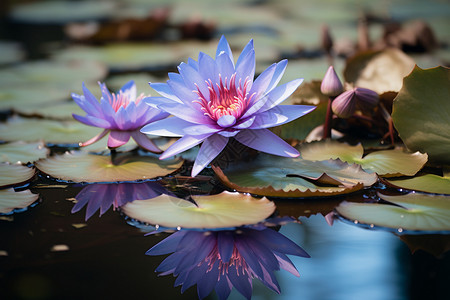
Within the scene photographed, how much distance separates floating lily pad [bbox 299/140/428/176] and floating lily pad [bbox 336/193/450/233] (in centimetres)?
14

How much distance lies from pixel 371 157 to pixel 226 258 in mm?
674

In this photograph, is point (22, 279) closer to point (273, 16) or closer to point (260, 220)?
Result: point (260, 220)

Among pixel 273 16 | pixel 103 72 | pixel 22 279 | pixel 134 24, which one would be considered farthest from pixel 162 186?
pixel 273 16

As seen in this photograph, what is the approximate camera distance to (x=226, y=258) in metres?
1.03

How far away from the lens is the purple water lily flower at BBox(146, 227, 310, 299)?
37.4 inches

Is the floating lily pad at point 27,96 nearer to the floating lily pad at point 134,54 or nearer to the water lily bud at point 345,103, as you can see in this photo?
the floating lily pad at point 134,54

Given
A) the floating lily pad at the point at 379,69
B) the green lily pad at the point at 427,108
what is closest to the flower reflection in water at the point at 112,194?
the green lily pad at the point at 427,108

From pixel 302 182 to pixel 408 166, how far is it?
12.5 inches

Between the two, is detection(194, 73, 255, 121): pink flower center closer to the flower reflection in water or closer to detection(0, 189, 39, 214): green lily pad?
the flower reflection in water

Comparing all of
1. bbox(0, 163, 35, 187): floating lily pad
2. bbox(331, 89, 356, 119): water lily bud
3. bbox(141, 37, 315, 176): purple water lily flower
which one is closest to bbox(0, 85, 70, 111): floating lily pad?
bbox(0, 163, 35, 187): floating lily pad

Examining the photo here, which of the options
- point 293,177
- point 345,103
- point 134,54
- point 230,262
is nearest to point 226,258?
point 230,262

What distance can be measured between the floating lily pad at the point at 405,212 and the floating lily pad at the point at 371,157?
143 mm

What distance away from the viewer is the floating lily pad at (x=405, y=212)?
1131 millimetres

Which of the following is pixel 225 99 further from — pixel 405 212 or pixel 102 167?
pixel 405 212
